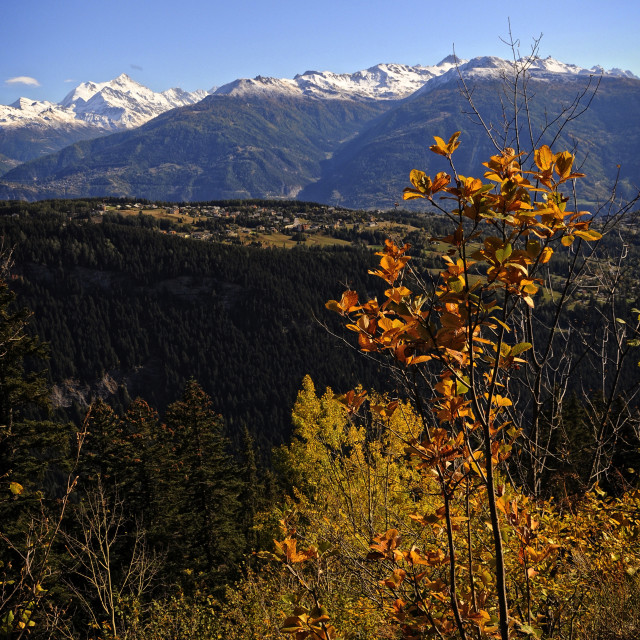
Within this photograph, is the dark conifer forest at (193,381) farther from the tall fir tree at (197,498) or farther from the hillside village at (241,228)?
the hillside village at (241,228)

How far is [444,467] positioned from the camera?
197 cm

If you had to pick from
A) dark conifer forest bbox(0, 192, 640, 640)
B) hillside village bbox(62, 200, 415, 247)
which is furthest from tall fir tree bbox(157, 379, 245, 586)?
hillside village bbox(62, 200, 415, 247)

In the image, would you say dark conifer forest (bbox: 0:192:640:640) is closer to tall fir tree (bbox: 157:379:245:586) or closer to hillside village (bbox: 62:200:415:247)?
tall fir tree (bbox: 157:379:245:586)

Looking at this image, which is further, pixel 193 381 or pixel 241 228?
pixel 241 228

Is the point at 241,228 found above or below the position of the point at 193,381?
above

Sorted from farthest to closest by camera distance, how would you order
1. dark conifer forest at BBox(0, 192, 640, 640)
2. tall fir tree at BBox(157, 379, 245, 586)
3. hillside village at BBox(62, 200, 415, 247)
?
hillside village at BBox(62, 200, 415, 247), tall fir tree at BBox(157, 379, 245, 586), dark conifer forest at BBox(0, 192, 640, 640)

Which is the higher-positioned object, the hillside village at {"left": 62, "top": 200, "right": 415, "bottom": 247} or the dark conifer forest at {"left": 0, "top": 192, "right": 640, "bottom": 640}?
the hillside village at {"left": 62, "top": 200, "right": 415, "bottom": 247}

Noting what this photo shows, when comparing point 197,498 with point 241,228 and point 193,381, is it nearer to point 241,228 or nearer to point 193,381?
point 193,381

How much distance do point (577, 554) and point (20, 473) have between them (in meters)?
13.1

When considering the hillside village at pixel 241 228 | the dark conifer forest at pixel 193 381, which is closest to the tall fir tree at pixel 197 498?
the dark conifer forest at pixel 193 381

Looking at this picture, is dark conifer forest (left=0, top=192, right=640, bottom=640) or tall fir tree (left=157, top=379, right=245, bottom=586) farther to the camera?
tall fir tree (left=157, top=379, right=245, bottom=586)

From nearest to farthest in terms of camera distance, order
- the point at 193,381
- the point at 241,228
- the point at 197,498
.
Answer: the point at 197,498, the point at 193,381, the point at 241,228

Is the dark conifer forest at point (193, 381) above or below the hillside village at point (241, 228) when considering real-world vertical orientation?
below

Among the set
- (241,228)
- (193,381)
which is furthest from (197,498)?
(241,228)
